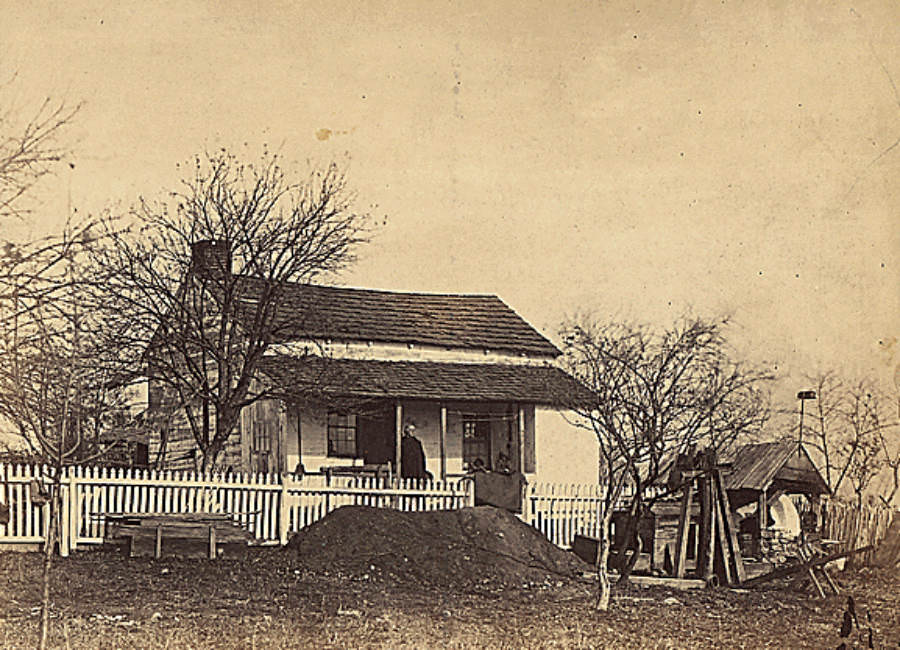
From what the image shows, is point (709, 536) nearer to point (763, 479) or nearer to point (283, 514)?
point (763, 479)

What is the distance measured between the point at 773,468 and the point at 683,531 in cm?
296

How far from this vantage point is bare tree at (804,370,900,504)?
53.1ft

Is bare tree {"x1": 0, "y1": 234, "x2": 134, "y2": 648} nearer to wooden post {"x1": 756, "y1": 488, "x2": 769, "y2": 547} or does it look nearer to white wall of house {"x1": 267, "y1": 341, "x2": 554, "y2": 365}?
white wall of house {"x1": 267, "y1": 341, "x2": 554, "y2": 365}

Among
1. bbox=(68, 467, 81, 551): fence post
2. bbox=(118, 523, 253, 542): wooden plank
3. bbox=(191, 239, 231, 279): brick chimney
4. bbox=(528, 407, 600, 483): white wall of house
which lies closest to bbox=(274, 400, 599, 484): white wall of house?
bbox=(528, 407, 600, 483): white wall of house

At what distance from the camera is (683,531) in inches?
651

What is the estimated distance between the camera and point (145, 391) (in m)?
25.9

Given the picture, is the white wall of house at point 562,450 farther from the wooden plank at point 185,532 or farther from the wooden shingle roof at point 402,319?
the wooden plank at point 185,532

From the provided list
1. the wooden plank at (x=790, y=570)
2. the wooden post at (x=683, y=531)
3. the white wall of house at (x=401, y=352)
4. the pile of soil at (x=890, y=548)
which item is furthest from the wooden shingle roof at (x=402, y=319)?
the pile of soil at (x=890, y=548)

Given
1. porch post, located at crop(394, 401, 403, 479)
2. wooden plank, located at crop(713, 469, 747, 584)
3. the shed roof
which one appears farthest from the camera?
porch post, located at crop(394, 401, 403, 479)

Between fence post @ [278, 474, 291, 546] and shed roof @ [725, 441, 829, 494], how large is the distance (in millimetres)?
7221

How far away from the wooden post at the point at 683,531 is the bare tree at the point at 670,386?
52 centimetres

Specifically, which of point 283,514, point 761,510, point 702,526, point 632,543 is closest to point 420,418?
point 283,514

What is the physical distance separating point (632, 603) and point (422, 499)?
650 centimetres

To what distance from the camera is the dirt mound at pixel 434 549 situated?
50.8 feet
